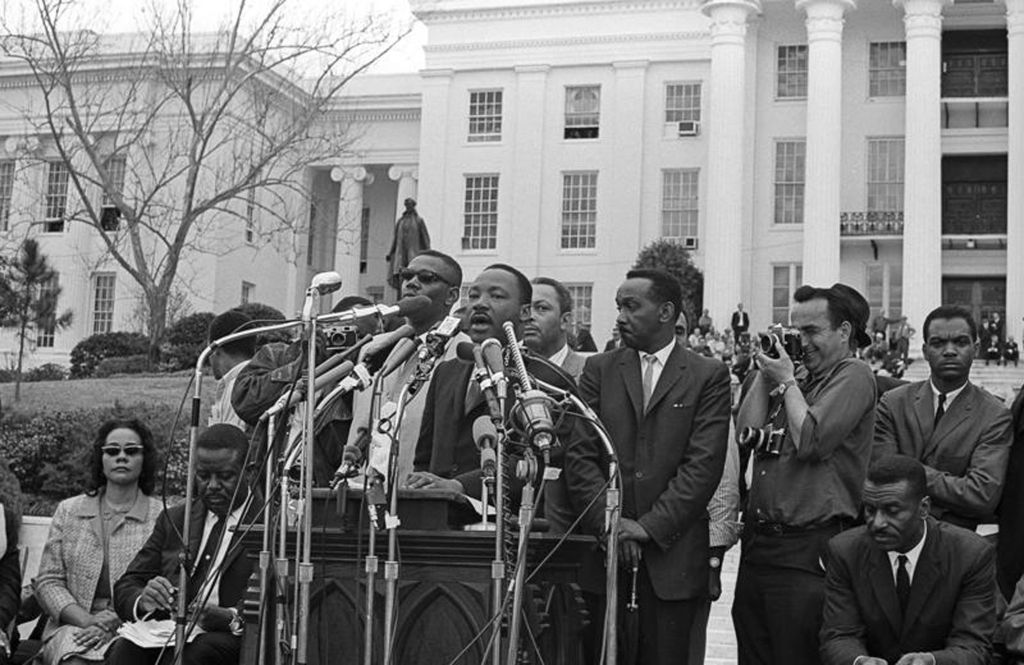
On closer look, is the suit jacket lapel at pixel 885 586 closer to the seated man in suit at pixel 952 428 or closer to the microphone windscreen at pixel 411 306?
the seated man in suit at pixel 952 428

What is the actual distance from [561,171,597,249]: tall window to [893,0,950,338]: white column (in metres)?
10.0

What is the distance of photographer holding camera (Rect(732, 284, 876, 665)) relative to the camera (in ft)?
23.0

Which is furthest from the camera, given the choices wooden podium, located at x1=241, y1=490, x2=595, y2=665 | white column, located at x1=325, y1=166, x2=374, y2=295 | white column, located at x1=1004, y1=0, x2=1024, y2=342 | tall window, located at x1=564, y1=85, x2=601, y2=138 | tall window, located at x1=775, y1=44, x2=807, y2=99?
white column, located at x1=325, y1=166, x2=374, y2=295

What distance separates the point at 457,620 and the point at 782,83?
42179 millimetres

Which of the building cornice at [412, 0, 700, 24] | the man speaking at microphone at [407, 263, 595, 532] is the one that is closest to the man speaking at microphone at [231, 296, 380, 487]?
the man speaking at microphone at [407, 263, 595, 532]

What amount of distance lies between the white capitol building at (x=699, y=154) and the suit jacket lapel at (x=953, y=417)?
3499cm

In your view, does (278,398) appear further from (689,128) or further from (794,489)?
(689,128)

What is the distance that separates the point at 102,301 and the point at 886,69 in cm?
2665

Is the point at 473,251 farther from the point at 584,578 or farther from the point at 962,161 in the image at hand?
the point at 584,578

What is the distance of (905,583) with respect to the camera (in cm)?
645

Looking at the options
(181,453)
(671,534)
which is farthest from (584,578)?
(181,453)

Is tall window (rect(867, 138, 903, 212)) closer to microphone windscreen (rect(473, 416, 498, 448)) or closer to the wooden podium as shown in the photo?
the wooden podium

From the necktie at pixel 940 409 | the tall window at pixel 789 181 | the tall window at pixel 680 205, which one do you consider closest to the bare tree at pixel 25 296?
the necktie at pixel 940 409

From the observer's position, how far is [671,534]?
677 centimetres
